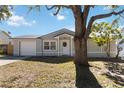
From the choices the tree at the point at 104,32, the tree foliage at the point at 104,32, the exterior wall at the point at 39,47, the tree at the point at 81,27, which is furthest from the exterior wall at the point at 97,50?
the tree at the point at 81,27

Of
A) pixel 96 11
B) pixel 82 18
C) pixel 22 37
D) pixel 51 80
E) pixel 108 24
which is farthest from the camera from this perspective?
pixel 22 37

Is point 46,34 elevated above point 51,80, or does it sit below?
above

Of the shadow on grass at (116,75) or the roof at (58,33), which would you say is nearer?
the shadow on grass at (116,75)

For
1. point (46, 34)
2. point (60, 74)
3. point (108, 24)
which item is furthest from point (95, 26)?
point (60, 74)

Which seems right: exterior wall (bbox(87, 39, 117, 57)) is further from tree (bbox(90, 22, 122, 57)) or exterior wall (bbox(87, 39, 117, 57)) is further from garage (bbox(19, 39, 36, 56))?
garage (bbox(19, 39, 36, 56))

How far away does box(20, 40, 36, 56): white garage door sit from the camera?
3309cm

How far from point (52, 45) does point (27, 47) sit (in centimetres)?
357

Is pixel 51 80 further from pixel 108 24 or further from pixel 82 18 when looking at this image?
pixel 108 24

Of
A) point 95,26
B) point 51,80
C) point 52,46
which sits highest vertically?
point 95,26

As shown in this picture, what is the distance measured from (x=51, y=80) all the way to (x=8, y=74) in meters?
2.50

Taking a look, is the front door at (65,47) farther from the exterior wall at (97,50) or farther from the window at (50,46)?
the exterior wall at (97,50)

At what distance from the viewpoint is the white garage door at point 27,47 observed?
33.1 m

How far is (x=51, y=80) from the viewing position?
11.3 m
